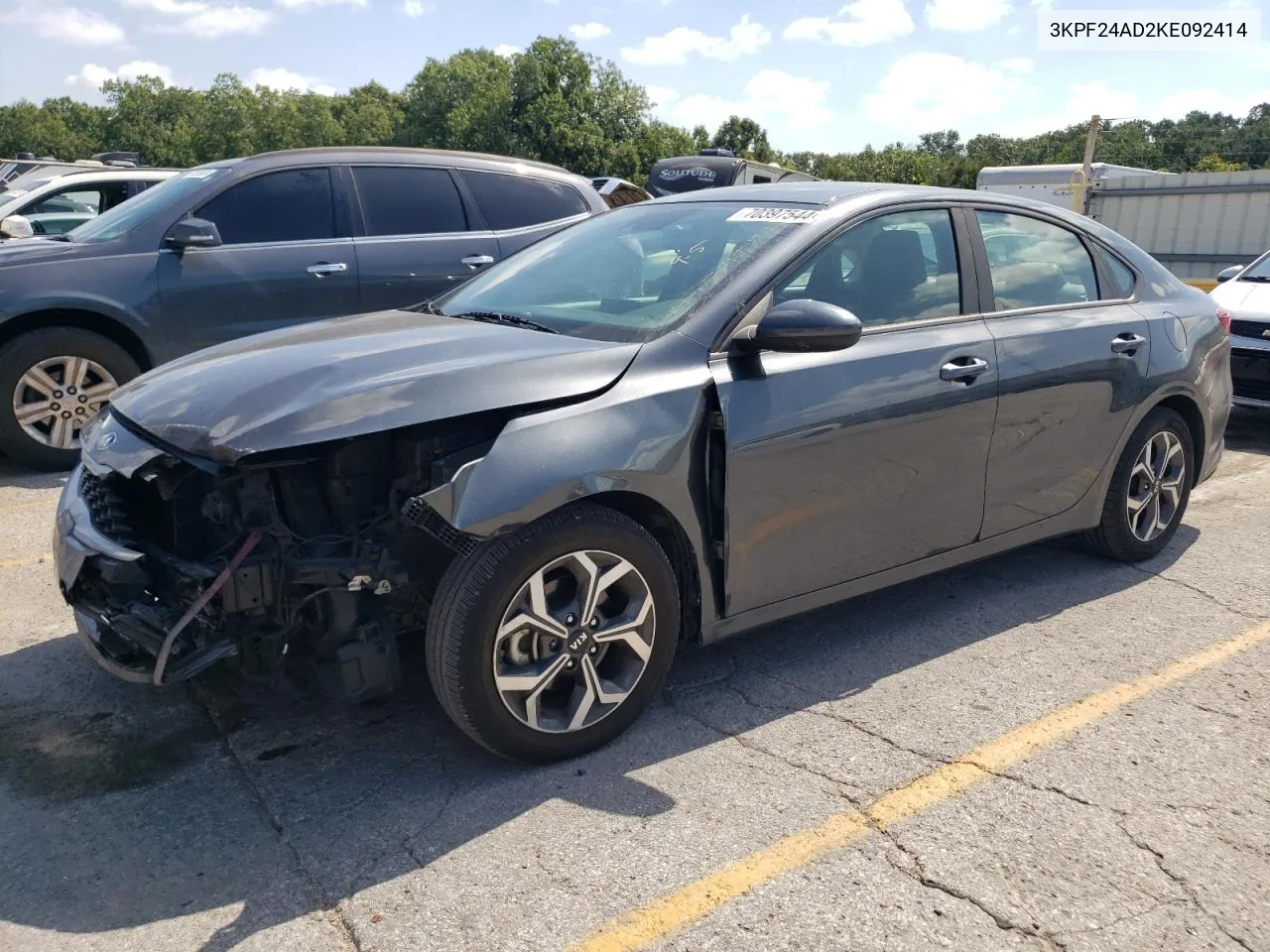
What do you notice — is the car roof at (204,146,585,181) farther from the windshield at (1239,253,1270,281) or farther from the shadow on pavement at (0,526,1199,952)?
the windshield at (1239,253,1270,281)

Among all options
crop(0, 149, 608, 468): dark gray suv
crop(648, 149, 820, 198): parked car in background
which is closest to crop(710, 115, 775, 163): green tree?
crop(648, 149, 820, 198): parked car in background

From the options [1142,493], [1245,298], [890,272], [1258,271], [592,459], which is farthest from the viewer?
[1258,271]

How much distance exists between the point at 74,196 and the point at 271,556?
10389 millimetres

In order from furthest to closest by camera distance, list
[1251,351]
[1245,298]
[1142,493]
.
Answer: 1. [1245,298]
2. [1251,351]
3. [1142,493]

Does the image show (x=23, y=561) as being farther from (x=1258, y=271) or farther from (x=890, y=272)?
(x=1258, y=271)

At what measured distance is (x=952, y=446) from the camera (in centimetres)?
376

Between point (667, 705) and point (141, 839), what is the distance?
1.58m

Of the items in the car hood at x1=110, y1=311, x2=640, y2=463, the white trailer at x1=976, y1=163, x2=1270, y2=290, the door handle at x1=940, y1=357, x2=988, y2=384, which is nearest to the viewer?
the car hood at x1=110, y1=311, x2=640, y2=463

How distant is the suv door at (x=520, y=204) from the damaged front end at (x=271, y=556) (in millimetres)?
4337

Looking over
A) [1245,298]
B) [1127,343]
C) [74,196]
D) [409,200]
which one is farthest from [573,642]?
[74,196]

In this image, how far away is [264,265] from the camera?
637 centimetres

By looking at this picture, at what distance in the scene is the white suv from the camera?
397 inches

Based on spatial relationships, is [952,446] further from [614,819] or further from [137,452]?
[137,452]

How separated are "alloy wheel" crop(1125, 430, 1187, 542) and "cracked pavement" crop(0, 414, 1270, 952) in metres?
0.84
